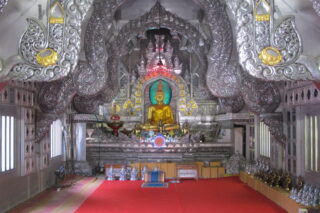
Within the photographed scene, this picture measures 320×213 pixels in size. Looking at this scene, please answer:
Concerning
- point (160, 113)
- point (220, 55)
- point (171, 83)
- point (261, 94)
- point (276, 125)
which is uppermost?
point (220, 55)

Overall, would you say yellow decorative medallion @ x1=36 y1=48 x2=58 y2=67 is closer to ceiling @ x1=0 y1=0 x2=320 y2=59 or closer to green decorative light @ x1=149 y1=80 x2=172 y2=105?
ceiling @ x1=0 y1=0 x2=320 y2=59

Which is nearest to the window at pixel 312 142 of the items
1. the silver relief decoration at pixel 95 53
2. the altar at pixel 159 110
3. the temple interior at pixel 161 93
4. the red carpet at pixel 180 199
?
the temple interior at pixel 161 93

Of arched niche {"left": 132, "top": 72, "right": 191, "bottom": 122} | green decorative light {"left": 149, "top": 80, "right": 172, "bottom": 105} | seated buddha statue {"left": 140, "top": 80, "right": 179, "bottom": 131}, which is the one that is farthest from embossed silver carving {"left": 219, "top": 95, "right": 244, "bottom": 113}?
green decorative light {"left": 149, "top": 80, "right": 172, "bottom": 105}

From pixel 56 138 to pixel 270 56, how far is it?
8318mm

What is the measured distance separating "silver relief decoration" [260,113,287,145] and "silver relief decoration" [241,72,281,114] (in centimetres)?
16

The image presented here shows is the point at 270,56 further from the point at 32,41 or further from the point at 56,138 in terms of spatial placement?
the point at 56,138

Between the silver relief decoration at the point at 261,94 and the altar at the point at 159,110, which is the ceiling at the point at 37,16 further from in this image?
the altar at the point at 159,110

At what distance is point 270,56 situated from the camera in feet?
18.8

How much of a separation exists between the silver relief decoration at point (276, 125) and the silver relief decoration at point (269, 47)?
4.59 meters

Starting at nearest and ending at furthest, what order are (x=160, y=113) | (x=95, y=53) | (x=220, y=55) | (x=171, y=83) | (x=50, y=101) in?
(x=50, y=101), (x=95, y=53), (x=220, y=55), (x=160, y=113), (x=171, y=83)

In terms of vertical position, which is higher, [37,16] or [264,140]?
[37,16]

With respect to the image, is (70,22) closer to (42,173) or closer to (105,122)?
(42,173)

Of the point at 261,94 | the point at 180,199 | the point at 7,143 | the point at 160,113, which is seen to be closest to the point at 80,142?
the point at 160,113

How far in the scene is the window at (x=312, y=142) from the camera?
324 inches
